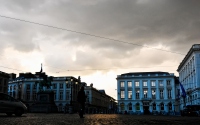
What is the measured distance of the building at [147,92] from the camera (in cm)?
8906

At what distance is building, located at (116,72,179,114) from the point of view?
8906 cm

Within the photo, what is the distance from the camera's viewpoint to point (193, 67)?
194ft

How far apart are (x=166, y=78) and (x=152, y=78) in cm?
483

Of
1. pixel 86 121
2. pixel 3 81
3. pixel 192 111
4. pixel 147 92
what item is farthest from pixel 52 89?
pixel 86 121

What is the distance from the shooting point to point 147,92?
91875mm

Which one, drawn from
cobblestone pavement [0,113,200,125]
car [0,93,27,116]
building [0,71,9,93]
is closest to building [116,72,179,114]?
building [0,71,9,93]

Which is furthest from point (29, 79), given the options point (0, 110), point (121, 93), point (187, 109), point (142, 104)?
point (0, 110)

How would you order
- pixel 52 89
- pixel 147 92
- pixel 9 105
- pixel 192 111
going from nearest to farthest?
1. pixel 9 105
2. pixel 192 111
3. pixel 147 92
4. pixel 52 89

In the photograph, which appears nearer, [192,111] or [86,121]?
[86,121]

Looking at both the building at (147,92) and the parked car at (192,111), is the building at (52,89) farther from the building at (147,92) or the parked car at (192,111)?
the parked car at (192,111)

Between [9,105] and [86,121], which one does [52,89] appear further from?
[86,121]

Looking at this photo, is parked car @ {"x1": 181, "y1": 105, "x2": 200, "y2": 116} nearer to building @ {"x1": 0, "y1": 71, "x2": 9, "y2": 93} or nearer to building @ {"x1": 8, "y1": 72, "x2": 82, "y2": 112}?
building @ {"x1": 8, "y1": 72, "x2": 82, "y2": 112}

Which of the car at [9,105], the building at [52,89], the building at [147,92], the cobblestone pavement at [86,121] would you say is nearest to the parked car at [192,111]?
the cobblestone pavement at [86,121]

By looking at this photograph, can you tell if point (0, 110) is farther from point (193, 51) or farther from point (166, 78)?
point (166, 78)
